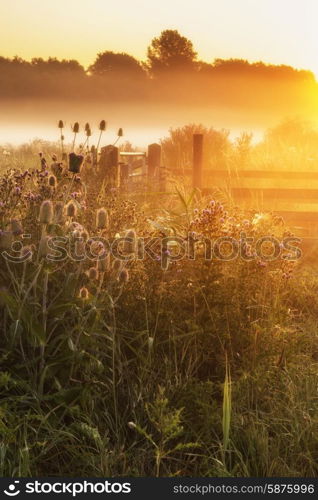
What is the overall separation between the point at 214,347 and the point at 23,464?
1494mm

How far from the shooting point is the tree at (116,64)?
43250mm

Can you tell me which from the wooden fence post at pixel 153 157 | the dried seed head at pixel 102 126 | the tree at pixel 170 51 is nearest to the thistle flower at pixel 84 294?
the dried seed head at pixel 102 126

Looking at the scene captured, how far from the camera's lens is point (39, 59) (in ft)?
151

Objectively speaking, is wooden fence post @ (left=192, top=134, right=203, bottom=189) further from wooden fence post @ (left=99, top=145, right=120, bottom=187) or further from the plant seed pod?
the plant seed pod

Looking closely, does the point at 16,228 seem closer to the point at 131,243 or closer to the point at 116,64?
the point at 131,243

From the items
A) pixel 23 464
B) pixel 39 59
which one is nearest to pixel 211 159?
pixel 23 464

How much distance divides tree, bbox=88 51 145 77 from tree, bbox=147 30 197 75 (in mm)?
2842

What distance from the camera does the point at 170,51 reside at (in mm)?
39094

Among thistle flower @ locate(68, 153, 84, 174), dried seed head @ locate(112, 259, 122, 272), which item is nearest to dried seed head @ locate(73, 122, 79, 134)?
thistle flower @ locate(68, 153, 84, 174)

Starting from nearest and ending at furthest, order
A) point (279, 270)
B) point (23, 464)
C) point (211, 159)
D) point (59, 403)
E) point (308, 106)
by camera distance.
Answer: point (23, 464), point (59, 403), point (279, 270), point (211, 159), point (308, 106)

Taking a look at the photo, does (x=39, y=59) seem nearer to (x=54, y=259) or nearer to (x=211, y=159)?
(x=211, y=159)

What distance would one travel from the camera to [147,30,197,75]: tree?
3834cm

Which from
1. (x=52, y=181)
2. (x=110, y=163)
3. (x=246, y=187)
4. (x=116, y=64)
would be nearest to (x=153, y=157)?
(x=246, y=187)

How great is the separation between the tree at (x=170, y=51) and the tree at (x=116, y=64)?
2842mm
